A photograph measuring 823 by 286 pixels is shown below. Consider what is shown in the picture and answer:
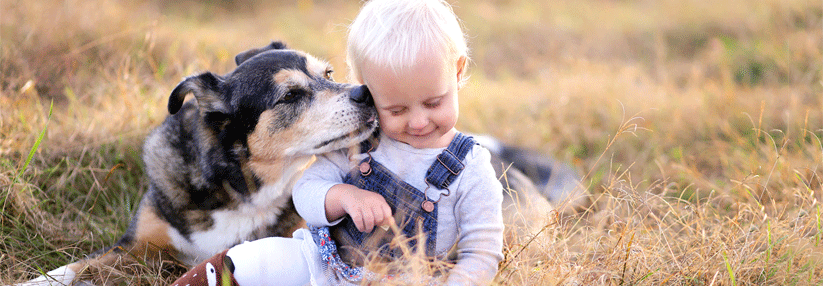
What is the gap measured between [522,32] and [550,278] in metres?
8.47

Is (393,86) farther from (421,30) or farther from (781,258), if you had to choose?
(781,258)

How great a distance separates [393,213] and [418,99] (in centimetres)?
52

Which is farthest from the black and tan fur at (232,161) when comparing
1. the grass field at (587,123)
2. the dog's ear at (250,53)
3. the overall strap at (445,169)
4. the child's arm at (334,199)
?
the overall strap at (445,169)

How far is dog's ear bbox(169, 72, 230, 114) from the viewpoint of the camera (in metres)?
2.66

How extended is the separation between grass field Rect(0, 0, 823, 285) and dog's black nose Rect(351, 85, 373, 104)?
0.93m

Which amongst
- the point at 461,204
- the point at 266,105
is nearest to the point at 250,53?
the point at 266,105

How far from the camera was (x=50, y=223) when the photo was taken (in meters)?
3.10

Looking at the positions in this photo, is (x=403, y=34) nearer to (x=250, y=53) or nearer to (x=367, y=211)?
(x=367, y=211)

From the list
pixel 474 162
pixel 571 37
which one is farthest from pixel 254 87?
pixel 571 37

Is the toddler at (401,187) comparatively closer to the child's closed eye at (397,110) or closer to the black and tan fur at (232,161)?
the child's closed eye at (397,110)

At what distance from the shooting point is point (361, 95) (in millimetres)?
2346

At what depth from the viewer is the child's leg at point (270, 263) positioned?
2.25 meters

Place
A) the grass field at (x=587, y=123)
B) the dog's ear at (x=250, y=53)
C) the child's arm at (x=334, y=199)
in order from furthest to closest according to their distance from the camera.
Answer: the dog's ear at (x=250, y=53)
the grass field at (x=587, y=123)
the child's arm at (x=334, y=199)

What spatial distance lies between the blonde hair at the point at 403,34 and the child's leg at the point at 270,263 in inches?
34.3
